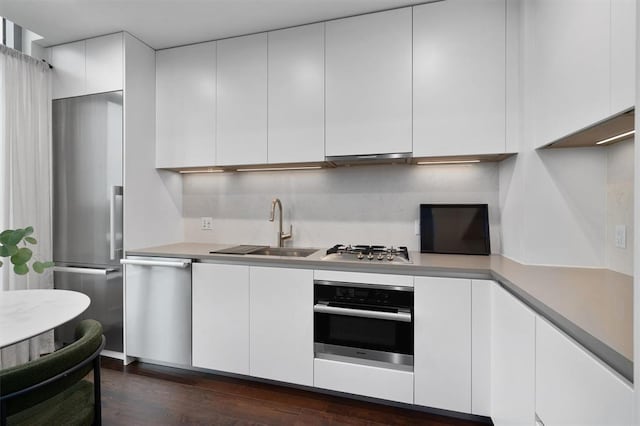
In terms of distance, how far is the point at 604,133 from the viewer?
129 centimetres

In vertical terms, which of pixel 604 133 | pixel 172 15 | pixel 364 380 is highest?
pixel 172 15

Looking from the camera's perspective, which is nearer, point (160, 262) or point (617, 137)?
point (617, 137)

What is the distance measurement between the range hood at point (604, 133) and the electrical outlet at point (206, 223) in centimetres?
256

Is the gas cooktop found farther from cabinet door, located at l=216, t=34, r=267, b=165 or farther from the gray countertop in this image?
cabinet door, located at l=216, t=34, r=267, b=165

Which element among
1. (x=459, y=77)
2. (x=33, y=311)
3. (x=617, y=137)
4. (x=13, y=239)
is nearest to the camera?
(x=13, y=239)

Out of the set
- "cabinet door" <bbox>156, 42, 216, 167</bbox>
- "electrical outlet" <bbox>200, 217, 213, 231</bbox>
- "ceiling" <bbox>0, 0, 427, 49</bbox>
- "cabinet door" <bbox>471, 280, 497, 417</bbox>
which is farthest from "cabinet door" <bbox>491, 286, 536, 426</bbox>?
"electrical outlet" <bbox>200, 217, 213, 231</bbox>

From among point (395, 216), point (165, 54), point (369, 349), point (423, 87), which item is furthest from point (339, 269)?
A: point (165, 54)

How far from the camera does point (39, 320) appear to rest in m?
1.16

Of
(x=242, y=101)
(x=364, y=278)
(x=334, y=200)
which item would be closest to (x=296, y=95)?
(x=242, y=101)

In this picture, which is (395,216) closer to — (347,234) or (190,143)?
(347,234)

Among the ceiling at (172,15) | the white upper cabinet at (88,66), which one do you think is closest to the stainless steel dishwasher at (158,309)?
the white upper cabinet at (88,66)

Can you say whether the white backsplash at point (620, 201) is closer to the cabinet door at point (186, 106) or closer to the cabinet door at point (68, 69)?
the cabinet door at point (186, 106)

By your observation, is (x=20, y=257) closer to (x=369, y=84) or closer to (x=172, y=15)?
(x=172, y=15)

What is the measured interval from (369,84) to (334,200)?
0.92 m
